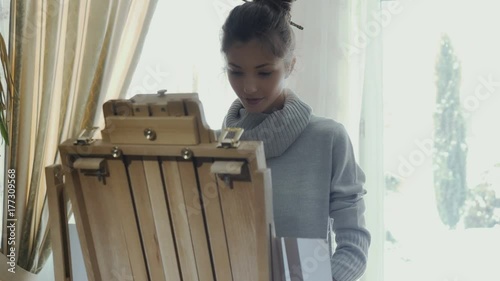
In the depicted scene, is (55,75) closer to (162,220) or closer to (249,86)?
(249,86)

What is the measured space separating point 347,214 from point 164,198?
36 cm

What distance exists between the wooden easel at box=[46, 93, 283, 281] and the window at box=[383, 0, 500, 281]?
3.14ft

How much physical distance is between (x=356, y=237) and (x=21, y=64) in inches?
43.4

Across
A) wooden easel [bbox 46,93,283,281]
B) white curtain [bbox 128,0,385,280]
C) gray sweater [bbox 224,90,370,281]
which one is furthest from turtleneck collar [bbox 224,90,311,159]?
white curtain [bbox 128,0,385,280]

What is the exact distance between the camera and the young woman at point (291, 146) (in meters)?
1.04

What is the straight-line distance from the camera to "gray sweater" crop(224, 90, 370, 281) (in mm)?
1036

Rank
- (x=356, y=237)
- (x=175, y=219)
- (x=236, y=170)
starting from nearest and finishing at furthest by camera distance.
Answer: (x=236, y=170), (x=175, y=219), (x=356, y=237)

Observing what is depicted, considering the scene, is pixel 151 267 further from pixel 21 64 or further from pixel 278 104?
pixel 21 64

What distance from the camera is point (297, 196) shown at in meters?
1.05

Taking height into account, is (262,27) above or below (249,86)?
above

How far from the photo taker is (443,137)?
1.62 m

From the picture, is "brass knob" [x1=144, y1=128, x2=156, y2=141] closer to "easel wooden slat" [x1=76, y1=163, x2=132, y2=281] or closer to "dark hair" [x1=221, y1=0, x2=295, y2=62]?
"easel wooden slat" [x1=76, y1=163, x2=132, y2=281]

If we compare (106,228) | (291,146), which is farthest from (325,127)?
(106,228)

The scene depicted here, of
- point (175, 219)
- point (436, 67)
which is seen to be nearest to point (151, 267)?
point (175, 219)
